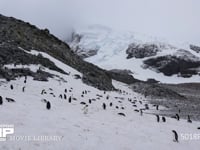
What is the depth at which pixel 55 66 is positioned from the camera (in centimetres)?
5756

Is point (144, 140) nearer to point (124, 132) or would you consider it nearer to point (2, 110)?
point (124, 132)

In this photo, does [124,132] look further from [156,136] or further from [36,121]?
[36,121]

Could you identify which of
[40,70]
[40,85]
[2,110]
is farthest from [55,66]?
[2,110]

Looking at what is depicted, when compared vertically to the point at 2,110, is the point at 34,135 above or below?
below

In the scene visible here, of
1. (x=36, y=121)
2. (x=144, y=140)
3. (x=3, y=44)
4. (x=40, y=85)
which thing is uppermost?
(x=3, y=44)

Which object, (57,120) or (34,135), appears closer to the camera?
(34,135)

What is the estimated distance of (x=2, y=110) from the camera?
19.0 m

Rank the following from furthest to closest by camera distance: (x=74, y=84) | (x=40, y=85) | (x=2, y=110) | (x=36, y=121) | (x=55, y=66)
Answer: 1. (x=55, y=66)
2. (x=74, y=84)
3. (x=40, y=85)
4. (x=2, y=110)
5. (x=36, y=121)

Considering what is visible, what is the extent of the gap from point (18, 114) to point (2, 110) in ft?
3.50

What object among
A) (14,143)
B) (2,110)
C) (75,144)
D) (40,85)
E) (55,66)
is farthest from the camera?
(55,66)

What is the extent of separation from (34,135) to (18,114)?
14.1 ft

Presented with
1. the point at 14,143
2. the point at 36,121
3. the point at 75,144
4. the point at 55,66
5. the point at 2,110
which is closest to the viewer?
the point at 14,143

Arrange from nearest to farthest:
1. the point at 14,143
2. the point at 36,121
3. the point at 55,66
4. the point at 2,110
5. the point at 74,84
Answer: the point at 14,143 → the point at 36,121 → the point at 2,110 → the point at 74,84 → the point at 55,66

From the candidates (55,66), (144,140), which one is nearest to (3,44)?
(55,66)
